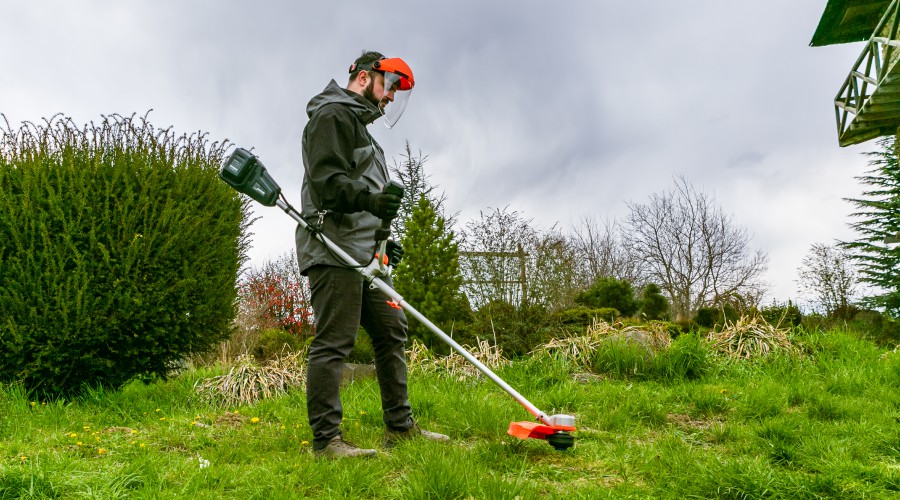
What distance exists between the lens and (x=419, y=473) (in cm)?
296

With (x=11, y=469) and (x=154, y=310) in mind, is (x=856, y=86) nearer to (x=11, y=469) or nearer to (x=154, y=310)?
(x=154, y=310)

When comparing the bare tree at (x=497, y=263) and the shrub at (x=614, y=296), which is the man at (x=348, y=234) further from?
the shrub at (x=614, y=296)

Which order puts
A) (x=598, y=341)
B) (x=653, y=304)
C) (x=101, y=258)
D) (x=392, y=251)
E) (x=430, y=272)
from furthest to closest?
1. (x=653, y=304)
2. (x=430, y=272)
3. (x=598, y=341)
4. (x=101, y=258)
5. (x=392, y=251)

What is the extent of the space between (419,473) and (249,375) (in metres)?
3.50

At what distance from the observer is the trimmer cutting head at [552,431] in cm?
344

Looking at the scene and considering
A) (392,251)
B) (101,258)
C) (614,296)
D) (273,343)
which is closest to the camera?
(392,251)

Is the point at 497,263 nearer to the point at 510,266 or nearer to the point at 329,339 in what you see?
the point at 510,266

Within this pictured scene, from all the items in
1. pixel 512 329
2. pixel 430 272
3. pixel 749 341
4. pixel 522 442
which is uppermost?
pixel 430 272

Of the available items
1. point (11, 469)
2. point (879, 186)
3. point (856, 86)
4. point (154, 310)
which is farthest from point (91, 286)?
point (879, 186)

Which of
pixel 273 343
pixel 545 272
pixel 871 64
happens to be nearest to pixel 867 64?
pixel 871 64

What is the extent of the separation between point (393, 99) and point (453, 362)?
3283mm

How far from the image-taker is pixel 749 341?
→ 6.81 metres

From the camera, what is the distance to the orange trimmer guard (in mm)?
3428

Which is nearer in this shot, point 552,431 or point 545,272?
point 552,431
